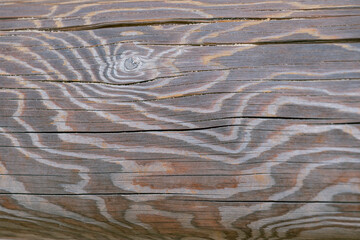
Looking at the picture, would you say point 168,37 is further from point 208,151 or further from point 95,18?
point 208,151

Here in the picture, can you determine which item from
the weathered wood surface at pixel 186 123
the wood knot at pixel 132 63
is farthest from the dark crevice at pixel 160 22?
the wood knot at pixel 132 63

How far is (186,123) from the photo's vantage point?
131cm

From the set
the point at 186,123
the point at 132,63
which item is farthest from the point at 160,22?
the point at 186,123

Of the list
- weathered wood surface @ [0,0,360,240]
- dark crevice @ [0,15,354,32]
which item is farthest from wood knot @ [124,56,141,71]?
dark crevice @ [0,15,354,32]

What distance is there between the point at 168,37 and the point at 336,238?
916 millimetres

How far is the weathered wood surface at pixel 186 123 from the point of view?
125 centimetres

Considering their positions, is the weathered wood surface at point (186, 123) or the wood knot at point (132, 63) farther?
the wood knot at point (132, 63)

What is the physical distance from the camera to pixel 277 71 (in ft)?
4.29

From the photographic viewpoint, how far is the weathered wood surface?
1246mm

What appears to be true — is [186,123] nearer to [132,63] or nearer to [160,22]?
[132,63]

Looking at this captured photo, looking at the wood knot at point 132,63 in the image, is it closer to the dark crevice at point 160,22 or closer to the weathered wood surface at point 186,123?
the weathered wood surface at point 186,123

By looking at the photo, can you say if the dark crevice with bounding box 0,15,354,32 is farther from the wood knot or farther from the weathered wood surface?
the wood knot

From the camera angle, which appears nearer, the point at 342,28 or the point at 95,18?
the point at 342,28

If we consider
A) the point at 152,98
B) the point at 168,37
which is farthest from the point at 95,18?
the point at 152,98
